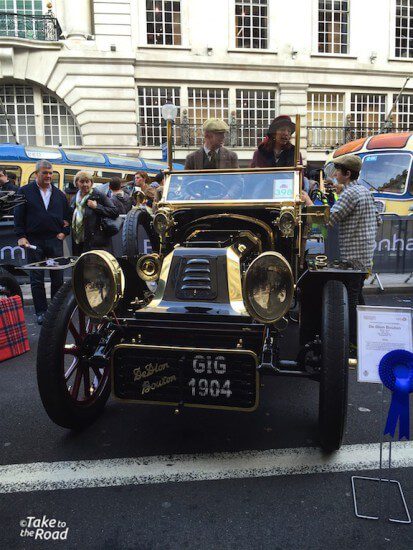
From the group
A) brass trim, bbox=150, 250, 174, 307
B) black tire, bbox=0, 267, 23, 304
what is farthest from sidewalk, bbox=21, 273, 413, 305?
brass trim, bbox=150, 250, 174, 307

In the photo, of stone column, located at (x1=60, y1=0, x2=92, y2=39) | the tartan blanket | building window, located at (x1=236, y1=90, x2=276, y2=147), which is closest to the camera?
the tartan blanket

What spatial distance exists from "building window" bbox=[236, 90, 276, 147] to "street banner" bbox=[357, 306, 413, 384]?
19.2m

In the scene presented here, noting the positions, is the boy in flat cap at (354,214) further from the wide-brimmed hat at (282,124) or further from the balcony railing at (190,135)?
the balcony railing at (190,135)

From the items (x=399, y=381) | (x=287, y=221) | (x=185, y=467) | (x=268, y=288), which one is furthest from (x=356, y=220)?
(x=185, y=467)

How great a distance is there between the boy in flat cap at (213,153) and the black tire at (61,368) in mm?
2033

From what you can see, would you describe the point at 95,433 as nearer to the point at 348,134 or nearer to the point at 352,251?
the point at 352,251

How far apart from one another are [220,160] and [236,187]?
70cm

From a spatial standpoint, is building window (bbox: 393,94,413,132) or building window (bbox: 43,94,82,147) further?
building window (bbox: 393,94,413,132)

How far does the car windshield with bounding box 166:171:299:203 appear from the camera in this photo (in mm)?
3775

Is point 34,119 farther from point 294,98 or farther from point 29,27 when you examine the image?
point 294,98

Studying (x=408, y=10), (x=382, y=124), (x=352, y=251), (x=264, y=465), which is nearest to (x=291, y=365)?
(x=264, y=465)

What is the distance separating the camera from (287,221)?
11.5 ft

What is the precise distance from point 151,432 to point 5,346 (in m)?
2.29

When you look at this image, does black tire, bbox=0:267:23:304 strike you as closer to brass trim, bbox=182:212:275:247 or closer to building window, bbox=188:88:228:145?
brass trim, bbox=182:212:275:247
